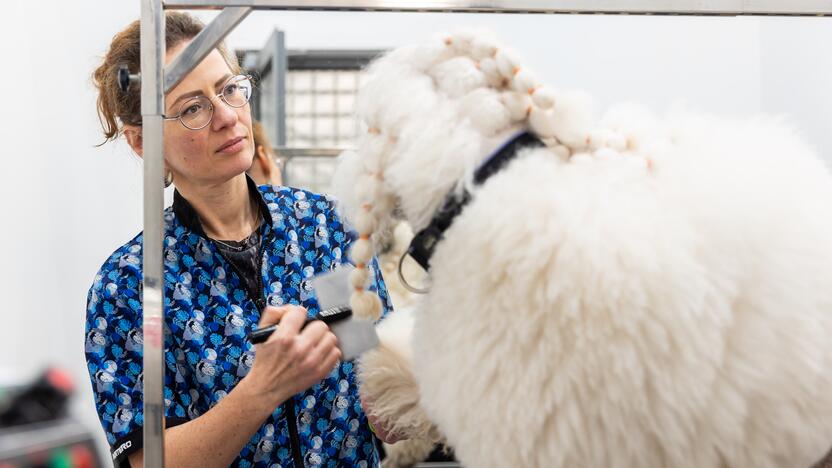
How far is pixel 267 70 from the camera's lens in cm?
239

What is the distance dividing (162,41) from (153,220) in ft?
0.58

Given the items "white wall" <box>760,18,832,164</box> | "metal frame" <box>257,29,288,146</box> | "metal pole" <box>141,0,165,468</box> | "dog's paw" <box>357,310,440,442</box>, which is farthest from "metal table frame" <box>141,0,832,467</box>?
"metal frame" <box>257,29,288,146</box>

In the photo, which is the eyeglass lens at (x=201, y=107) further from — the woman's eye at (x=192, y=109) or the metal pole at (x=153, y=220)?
the metal pole at (x=153, y=220)

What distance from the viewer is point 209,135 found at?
0.97m

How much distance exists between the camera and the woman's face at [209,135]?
952 mm

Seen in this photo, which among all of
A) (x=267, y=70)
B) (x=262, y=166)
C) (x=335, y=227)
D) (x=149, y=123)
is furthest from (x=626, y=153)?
(x=267, y=70)

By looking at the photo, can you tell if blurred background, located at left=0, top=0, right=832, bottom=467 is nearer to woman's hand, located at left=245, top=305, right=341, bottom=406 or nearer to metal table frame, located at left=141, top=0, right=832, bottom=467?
metal table frame, located at left=141, top=0, right=832, bottom=467

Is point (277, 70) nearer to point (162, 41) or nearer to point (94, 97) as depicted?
point (94, 97)

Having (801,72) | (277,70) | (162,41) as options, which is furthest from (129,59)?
(801,72)

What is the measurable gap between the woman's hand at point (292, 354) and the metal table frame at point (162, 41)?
12 centimetres

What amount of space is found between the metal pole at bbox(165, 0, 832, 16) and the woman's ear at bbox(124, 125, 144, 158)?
0.38 meters

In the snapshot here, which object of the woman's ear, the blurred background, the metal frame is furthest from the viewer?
the metal frame

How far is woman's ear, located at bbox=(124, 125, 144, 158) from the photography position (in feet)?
3.50

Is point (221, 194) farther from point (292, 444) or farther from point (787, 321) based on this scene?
point (787, 321)
